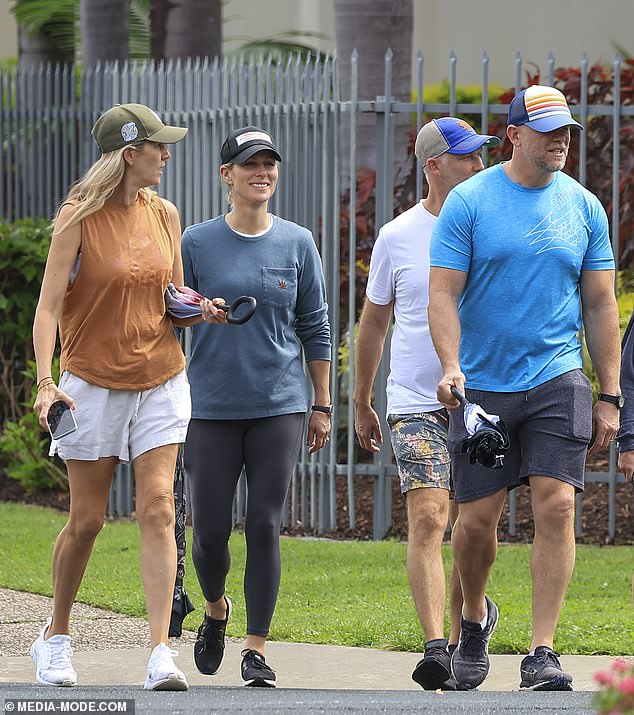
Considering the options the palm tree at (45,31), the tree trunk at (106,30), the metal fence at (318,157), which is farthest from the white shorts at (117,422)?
the palm tree at (45,31)

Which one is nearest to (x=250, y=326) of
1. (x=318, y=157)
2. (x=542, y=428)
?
(x=542, y=428)

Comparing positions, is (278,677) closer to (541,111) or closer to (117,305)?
(117,305)

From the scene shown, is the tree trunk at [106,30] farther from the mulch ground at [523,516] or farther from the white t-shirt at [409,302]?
Answer: the white t-shirt at [409,302]

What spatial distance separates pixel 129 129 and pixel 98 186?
24cm

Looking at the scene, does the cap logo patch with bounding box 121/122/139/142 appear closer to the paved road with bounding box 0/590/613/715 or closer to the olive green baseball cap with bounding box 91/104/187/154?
the olive green baseball cap with bounding box 91/104/187/154

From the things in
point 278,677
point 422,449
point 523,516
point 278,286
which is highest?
point 278,286

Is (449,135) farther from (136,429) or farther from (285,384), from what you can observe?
(136,429)

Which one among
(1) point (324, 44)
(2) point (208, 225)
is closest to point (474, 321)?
(2) point (208, 225)

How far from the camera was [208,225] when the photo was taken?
19.3ft

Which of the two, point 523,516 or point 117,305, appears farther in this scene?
point 523,516

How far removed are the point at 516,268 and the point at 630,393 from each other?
0.58 metres

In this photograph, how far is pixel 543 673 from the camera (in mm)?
5129

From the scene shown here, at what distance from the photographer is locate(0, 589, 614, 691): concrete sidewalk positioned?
229 inches

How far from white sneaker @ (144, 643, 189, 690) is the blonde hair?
150cm
